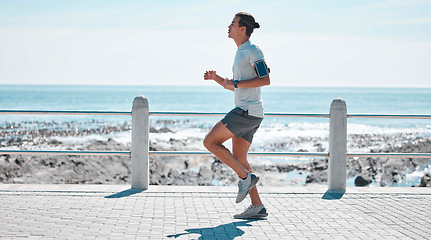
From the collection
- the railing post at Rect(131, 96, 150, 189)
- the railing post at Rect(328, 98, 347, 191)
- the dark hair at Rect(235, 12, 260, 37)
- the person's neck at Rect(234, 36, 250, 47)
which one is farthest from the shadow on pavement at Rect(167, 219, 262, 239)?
the railing post at Rect(328, 98, 347, 191)

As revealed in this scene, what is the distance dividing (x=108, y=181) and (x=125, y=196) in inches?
351

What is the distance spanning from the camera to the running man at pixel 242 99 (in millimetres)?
5889

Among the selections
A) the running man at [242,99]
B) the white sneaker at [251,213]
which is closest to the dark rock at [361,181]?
the white sneaker at [251,213]

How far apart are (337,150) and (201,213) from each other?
8.83 ft

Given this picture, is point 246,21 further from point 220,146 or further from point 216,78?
point 220,146

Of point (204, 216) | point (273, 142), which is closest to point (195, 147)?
point (273, 142)

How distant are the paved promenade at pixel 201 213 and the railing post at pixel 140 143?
0.71ft

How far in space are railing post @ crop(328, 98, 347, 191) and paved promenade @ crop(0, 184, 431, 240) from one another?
19 cm

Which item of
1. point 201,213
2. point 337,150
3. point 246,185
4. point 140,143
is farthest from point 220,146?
point 337,150

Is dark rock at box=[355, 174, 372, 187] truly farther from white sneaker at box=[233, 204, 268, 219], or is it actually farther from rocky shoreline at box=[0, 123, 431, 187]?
white sneaker at box=[233, 204, 268, 219]

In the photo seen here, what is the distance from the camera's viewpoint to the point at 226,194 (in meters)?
7.79

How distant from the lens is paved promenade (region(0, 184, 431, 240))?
554 cm

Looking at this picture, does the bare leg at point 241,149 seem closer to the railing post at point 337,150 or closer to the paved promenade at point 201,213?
the paved promenade at point 201,213

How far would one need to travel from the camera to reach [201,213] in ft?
21.3
